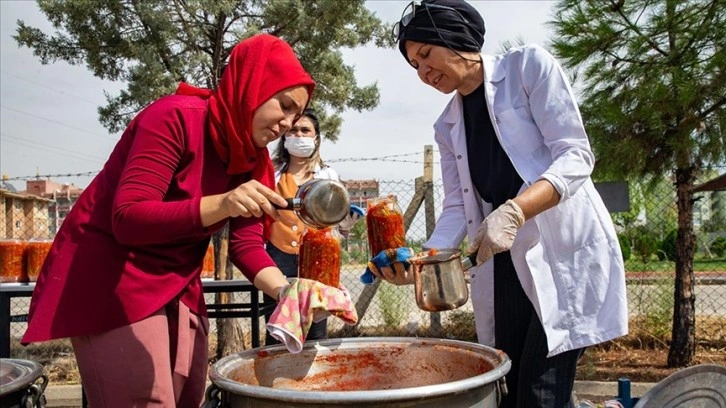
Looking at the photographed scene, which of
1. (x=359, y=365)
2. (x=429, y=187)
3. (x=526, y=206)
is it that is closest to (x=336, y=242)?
(x=359, y=365)

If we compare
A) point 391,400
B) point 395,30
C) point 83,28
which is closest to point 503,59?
point 395,30

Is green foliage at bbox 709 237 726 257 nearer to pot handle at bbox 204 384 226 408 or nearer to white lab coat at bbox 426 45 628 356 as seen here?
white lab coat at bbox 426 45 628 356

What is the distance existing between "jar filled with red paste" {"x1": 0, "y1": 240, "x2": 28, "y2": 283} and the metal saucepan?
348cm

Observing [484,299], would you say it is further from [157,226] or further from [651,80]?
[651,80]

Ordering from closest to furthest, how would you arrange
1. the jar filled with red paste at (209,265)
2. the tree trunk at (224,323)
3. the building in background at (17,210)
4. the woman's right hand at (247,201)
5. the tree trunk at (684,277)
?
the woman's right hand at (247,201) → the tree trunk at (684,277) → the tree trunk at (224,323) → the jar filled with red paste at (209,265) → the building in background at (17,210)

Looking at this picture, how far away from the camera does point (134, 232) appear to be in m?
1.51

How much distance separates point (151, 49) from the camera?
6.24 meters

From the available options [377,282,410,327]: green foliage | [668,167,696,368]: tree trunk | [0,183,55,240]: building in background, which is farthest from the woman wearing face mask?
[0,183,55,240]: building in background

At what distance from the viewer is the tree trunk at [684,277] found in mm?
4668

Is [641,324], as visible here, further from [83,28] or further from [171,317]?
[83,28]

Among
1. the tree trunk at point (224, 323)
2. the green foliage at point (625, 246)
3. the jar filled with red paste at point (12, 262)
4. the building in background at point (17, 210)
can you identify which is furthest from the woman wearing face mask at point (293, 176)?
the building in background at point (17, 210)

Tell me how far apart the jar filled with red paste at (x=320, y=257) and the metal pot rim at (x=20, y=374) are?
2.55 feet

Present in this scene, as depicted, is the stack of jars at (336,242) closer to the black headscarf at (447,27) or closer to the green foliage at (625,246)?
the black headscarf at (447,27)

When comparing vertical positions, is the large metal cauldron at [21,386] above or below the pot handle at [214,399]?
below
